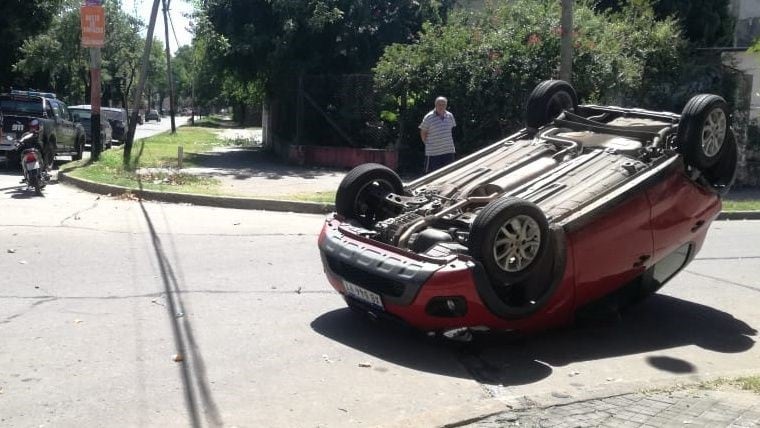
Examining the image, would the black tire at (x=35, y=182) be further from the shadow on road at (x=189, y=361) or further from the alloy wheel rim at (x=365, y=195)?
the alloy wheel rim at (x=365, y=195)

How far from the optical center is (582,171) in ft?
21.6

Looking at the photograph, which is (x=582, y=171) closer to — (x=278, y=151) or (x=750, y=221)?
(x=750, y=221)

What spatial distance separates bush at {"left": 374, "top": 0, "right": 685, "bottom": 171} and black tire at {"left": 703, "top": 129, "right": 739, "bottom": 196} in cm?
1008

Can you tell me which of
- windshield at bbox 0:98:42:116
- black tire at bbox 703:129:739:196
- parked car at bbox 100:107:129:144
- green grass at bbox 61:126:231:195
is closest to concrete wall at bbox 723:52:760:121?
green grass at bbox 61:126:231:195

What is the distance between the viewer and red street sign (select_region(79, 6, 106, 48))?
18125 millimetres

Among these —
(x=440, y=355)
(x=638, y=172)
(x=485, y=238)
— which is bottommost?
(x=440, y=355)

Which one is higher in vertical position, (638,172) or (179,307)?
(638,172)

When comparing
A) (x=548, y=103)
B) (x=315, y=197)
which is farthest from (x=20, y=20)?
(x=548, y=103)

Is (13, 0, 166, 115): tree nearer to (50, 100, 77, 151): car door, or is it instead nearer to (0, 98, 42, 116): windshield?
(50, 100, 77, 151): car door

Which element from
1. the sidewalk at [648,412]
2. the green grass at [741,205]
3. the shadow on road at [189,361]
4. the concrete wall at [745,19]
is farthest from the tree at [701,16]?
the sidewalk at [648,412]

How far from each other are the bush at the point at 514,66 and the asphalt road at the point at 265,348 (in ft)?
26.4

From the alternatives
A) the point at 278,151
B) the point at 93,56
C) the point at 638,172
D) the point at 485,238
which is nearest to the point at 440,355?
the point at 485,238

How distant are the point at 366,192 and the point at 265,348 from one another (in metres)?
1.66

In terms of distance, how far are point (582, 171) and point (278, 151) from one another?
60.0 ft
